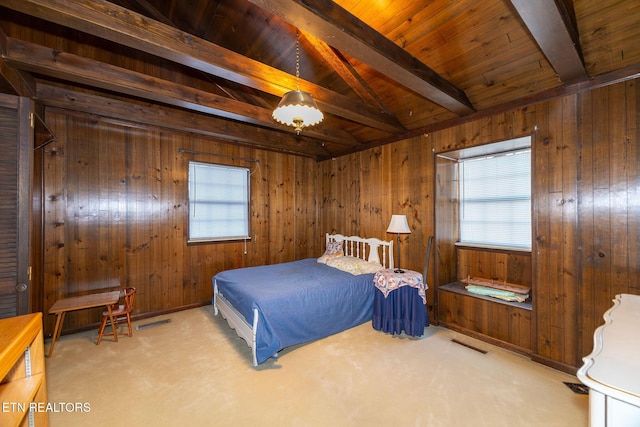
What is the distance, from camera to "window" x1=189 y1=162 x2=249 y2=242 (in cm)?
406

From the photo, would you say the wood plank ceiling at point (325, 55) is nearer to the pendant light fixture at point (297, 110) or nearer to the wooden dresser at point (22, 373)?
the pendant light fixture at point (297, 110)

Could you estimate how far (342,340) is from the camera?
292 cm

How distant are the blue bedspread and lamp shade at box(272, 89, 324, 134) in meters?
1.74

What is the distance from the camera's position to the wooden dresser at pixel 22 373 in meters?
1.05

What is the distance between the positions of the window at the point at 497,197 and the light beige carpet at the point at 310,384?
1359 mm

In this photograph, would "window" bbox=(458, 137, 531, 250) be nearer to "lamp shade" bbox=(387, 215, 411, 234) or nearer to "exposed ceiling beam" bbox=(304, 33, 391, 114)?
"lamp shade" bbox=(387, 215, 411, 234)

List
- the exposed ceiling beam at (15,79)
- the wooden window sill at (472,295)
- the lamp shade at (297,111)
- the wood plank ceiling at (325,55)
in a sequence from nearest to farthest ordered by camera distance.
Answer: the wood plank ceiling at (325,55)
the exposed ceiling beam at (15,79)
the lamp shade at (297,111)
the wooden window sill at (472,295)

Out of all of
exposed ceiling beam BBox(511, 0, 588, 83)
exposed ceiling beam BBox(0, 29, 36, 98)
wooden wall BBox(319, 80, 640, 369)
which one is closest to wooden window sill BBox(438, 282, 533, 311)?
wooden wall BBox(319, 80, 640, 369)

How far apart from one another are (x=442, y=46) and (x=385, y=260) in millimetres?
2771

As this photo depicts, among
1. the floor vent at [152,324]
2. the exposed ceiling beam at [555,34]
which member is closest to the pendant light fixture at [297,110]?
the exposed ceiling beam at [555,34]

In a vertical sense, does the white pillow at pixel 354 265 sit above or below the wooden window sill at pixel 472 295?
above

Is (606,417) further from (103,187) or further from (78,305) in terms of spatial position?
(103,187)

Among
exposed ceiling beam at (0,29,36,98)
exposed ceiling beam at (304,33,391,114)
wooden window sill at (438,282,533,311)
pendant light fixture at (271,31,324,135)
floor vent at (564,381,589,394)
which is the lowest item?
floor vent at (564,381,589,394)

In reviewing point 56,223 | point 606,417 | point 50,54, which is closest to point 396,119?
point 606,417
